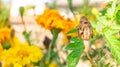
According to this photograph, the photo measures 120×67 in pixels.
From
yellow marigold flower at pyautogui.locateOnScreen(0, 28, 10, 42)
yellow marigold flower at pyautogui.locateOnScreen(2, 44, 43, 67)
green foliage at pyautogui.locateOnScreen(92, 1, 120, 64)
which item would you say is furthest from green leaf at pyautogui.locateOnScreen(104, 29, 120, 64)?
yellow marigold flower at pyautogui.locateOnScreen(0, 28, 10, 42)

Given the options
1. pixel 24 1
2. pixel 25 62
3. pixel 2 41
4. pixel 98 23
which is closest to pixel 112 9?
pixel 98 23

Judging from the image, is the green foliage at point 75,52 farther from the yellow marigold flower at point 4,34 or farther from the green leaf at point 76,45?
the yellow marigold flower at point 4,34

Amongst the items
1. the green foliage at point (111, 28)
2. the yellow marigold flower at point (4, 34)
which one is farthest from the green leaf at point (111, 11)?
the yellow marigold flower at point (4, 34)

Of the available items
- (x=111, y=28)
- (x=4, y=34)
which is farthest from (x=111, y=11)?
(x=4, y=34)

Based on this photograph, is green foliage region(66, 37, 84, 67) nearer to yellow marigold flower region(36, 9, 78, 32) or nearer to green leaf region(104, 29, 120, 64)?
green leaf region(104, 29, 120, 64)

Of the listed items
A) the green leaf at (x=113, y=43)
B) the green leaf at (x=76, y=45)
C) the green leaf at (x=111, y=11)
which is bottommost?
the green leaf at (x=76, y=45)

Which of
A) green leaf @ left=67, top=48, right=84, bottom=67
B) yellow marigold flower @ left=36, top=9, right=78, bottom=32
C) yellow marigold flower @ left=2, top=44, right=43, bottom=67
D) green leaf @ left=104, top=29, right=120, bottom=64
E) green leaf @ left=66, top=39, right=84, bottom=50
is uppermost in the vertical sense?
green leaf @ left=104, top=29, right=120, bottom=64

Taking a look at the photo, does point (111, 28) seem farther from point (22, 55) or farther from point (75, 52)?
point (22, 55)

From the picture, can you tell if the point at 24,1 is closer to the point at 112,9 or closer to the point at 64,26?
the point at 64,26

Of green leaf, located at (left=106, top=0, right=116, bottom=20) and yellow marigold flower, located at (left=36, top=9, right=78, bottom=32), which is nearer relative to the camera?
green leaf, located at (left=106, top=0, right=116, bottom=20)
